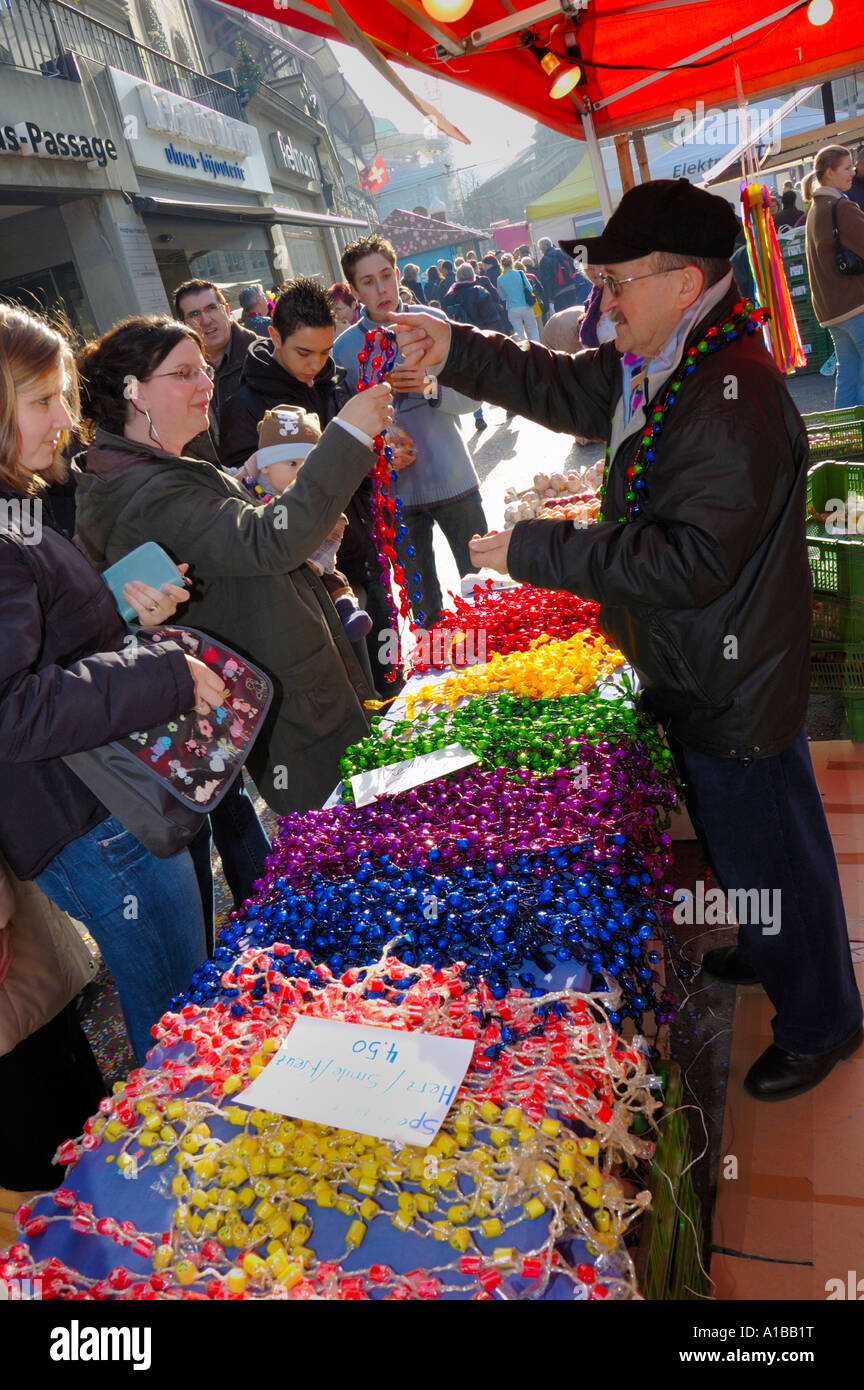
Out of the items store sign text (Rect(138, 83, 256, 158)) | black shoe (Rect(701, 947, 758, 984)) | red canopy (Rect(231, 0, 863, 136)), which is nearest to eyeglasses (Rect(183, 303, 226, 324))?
red canopy (Rect(231, 0, 863, 136))

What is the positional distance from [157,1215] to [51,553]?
1.18 metres

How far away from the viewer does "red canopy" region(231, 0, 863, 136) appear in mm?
2584

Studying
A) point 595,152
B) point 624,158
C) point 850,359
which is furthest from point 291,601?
point 850,359

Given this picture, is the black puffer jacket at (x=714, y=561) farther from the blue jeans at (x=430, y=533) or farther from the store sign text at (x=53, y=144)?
the store sign text at (x=53, y=144)

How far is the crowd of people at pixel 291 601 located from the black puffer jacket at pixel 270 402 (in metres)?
0.74

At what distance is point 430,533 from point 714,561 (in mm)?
2861

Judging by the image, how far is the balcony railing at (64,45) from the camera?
977 centimetres

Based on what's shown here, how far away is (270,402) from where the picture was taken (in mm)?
3174

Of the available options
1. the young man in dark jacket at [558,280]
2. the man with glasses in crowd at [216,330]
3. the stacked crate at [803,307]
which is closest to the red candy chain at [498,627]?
the man with glasses in crowd at [216,330]

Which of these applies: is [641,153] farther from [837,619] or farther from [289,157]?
[289,157]

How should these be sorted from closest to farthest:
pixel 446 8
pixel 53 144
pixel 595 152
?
pixel 446 8 → pixel 595 152 → pixel 53 144

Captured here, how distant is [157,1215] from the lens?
103 centimetres
